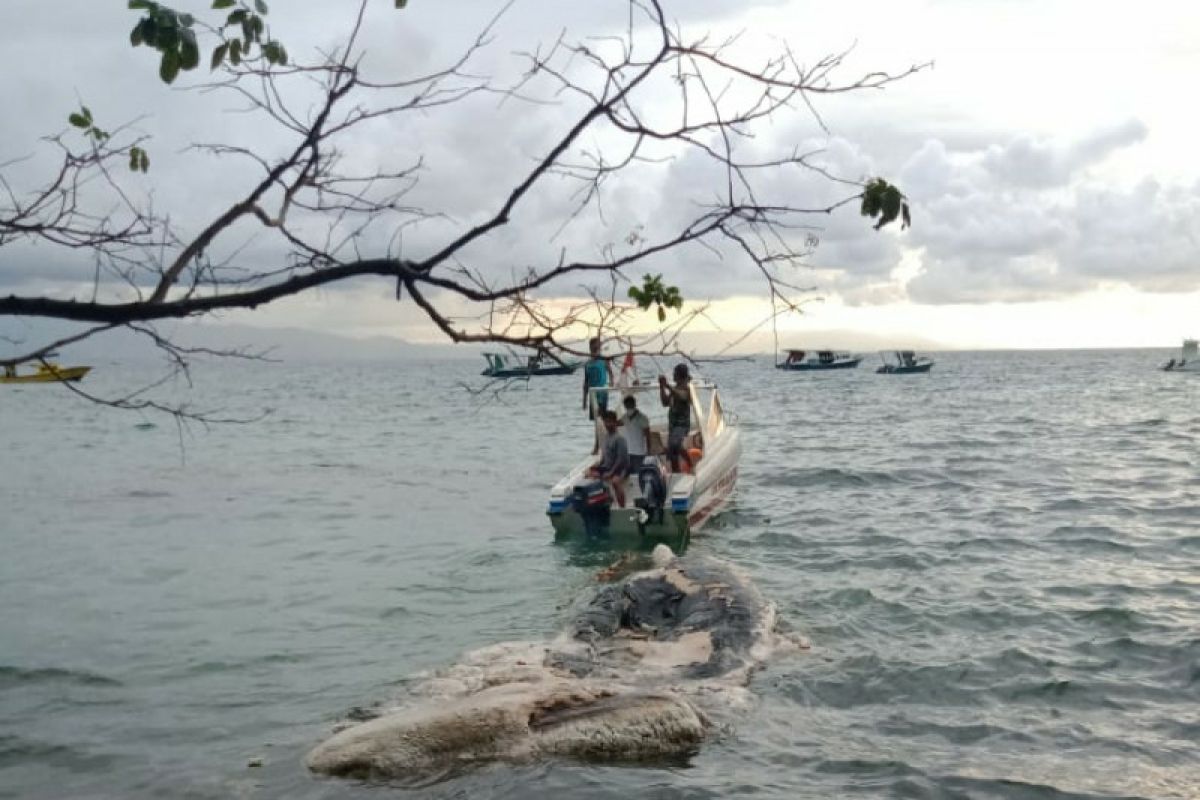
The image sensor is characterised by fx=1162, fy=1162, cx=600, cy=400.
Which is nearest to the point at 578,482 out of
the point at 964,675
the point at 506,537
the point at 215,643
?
the point at 506,537

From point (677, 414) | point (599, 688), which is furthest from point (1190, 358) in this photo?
point (599, 688)

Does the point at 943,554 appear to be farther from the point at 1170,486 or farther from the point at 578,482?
the point at 1170,486

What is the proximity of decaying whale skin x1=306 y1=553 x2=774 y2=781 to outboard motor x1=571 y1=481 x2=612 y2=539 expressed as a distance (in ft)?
9.46

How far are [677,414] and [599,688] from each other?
8784 millimetres

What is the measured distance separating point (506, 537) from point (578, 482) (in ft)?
7.29

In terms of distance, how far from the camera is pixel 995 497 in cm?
1955

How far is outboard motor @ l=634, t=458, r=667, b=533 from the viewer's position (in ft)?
47.2

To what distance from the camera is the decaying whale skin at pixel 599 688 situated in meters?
6.82

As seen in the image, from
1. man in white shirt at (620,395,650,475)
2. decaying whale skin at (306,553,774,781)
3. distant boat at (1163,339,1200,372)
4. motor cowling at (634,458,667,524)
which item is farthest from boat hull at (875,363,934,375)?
decaying whale skin at (306,553,774,781)

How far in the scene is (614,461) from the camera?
15281mm

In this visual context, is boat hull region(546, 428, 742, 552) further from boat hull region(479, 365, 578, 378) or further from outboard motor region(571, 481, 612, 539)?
boat hull region(479, 365, 578, 378)

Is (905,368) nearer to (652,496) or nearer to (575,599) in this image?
(652,496)

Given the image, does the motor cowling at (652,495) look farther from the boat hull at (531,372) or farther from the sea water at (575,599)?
the boat hull at (531,372)

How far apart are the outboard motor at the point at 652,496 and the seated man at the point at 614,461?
623 mm
